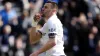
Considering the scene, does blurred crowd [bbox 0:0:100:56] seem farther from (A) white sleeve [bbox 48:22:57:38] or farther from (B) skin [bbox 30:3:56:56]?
(A) white sleeve [bbox 48:22:57:38]

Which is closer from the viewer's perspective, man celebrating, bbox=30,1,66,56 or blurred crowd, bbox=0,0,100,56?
man celebrating, bbox=30,1,66,56

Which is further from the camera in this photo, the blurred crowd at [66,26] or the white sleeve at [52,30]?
the blurred crowd at [66,26]

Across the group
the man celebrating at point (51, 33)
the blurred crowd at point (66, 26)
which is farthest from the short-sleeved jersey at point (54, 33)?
the blurred crowd at point (66, 26)

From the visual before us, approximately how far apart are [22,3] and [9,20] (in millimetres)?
871

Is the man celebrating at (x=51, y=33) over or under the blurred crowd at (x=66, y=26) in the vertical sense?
over

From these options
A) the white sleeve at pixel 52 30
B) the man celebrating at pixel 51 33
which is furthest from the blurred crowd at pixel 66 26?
the white sleeve at pixel 52 30

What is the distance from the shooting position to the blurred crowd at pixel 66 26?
1145 cm

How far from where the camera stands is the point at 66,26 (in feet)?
40.7

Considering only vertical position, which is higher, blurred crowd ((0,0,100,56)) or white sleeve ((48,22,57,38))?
white sleeve ((48,22,57,38))

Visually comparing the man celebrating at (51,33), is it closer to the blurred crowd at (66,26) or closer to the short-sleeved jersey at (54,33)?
the short-sleeved jersey at (54,33)

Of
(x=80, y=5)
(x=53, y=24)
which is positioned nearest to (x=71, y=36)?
(x=80, y=5)

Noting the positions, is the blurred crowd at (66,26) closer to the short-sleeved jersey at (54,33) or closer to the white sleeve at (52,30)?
the short-sleeved jersey at (54,33)

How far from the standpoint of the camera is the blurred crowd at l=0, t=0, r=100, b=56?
11450 millimetres

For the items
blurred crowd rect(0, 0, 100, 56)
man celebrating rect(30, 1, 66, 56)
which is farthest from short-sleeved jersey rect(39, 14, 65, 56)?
blurred crowd rect(0, 0, 100, 56)
